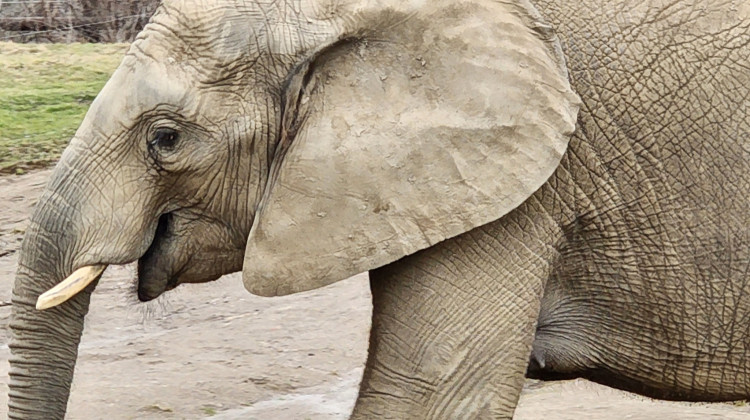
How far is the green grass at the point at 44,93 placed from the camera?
33.2ft

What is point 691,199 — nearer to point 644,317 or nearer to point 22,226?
point 644,317

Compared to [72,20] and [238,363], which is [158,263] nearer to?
[238,363]

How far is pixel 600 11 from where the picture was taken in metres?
4.12

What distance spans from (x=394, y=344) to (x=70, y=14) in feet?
33.4

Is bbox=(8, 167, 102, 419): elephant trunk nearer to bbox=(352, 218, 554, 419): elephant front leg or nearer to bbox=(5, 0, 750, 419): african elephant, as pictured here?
bbox=(5, 0, 750, 419): african elephant

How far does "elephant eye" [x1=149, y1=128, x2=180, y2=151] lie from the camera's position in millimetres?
3908

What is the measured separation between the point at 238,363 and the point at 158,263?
2829 millimetres

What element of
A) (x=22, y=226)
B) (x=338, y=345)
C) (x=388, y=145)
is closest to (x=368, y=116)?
(x=388, y=145)

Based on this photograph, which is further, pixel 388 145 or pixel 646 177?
pixel 646 177

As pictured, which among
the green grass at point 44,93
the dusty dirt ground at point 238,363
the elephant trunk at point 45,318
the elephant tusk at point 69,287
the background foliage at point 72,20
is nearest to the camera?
the elephant tusk at point 69,287

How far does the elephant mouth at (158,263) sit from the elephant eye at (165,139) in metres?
0.21

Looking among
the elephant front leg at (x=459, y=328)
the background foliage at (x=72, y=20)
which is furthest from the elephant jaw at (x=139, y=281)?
the background foliage at (x=72, y=20)

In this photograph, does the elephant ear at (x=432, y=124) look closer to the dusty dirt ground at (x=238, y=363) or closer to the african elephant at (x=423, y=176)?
the african elephant at (x=423, y=176)

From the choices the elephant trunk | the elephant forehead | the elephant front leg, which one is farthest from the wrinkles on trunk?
the elephant front leg
